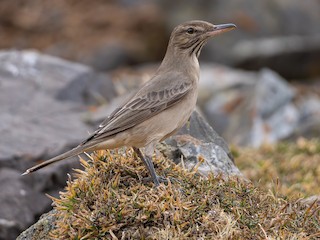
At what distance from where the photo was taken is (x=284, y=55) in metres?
19.8

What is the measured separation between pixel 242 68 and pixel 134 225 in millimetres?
15114

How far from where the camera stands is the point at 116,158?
22.4 ft

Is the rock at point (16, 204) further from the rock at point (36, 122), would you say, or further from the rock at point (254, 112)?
the rock at point (254, 112)

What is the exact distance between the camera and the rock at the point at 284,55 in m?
19.9

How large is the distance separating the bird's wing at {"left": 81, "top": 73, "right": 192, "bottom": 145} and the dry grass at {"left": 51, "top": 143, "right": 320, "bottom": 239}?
0.59 meters

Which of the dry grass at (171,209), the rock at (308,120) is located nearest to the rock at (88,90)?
the rock at (308,120)

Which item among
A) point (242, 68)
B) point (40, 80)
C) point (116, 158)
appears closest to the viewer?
point (116, 158)

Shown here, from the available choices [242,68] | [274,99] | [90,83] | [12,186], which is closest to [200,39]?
[12,186]

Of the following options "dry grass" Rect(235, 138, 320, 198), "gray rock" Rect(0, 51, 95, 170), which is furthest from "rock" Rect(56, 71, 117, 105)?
"dry grass" Rect(235, 138, 320, 198)

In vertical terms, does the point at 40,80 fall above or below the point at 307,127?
above

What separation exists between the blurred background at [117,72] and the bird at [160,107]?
283 cm

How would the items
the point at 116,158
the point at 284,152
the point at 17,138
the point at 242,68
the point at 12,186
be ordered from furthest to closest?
1. the point at 242,68
2. the point at 284,152
3. the point at 17,138
4. the point at 12,186
5. the point at 116,158

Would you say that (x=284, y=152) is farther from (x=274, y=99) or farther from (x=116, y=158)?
(x=116, y=158)

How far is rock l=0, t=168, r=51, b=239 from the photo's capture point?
31.0 feet
